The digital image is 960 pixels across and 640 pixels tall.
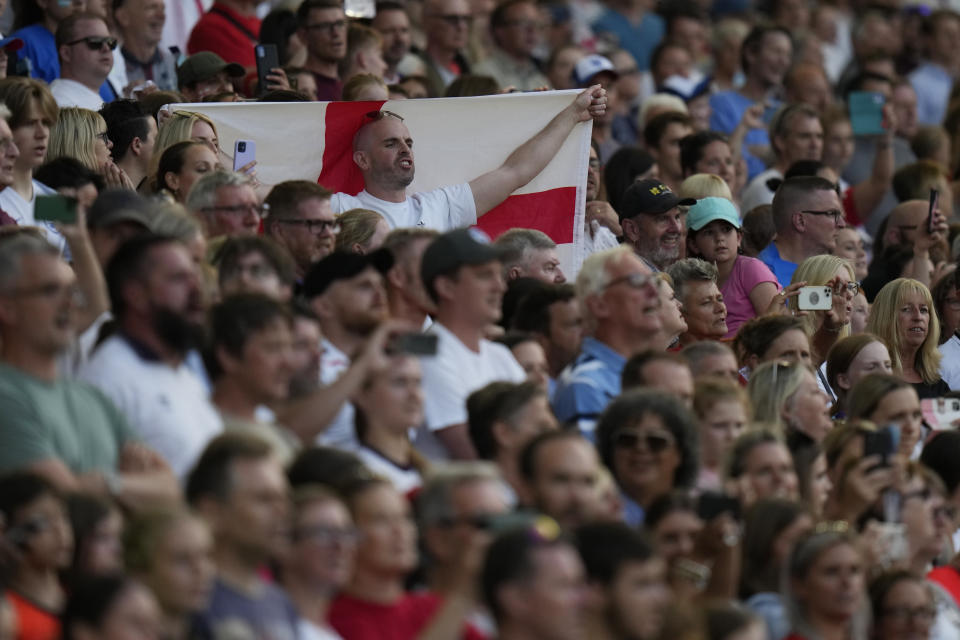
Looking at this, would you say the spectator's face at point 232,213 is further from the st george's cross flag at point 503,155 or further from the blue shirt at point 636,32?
the blue shirt at point 636,32

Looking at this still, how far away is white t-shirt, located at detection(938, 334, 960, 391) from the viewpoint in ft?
31.3

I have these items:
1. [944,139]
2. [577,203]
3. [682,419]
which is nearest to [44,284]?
[682,419]

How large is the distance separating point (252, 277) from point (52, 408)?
4.27 feet

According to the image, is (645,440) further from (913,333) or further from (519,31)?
(519,31)

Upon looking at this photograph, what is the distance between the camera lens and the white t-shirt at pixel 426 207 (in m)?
8.80

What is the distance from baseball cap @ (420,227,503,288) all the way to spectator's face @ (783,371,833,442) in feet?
4.53

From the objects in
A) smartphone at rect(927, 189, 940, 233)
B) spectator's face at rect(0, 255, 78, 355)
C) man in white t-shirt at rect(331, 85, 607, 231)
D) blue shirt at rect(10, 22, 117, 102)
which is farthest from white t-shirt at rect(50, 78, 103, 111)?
smartphone at rect(927, 189, 940, 233)

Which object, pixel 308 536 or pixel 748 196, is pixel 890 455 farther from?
pixel 748 196

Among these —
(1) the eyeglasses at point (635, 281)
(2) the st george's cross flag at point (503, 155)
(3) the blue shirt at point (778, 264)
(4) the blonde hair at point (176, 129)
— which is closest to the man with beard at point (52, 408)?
(1) the eyeglasses at point (635, 281)

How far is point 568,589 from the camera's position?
15.5ft

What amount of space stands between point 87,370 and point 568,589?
1639 mm

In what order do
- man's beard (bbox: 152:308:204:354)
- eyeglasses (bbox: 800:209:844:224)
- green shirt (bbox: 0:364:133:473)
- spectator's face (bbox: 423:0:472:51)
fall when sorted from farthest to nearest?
spectator's face (bbox: 423:0:472:51)
eyeglasses (bbox: 800:209:844:224)
man's beard (bbox: 152:308:204:354)
green shirt (bbox: 0:364:133:473)

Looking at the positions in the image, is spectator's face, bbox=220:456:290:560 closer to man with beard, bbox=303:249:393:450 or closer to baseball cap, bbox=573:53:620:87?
man with beard, bbox=303:249:393:450

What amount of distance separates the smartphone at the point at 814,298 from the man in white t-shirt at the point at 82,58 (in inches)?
143
